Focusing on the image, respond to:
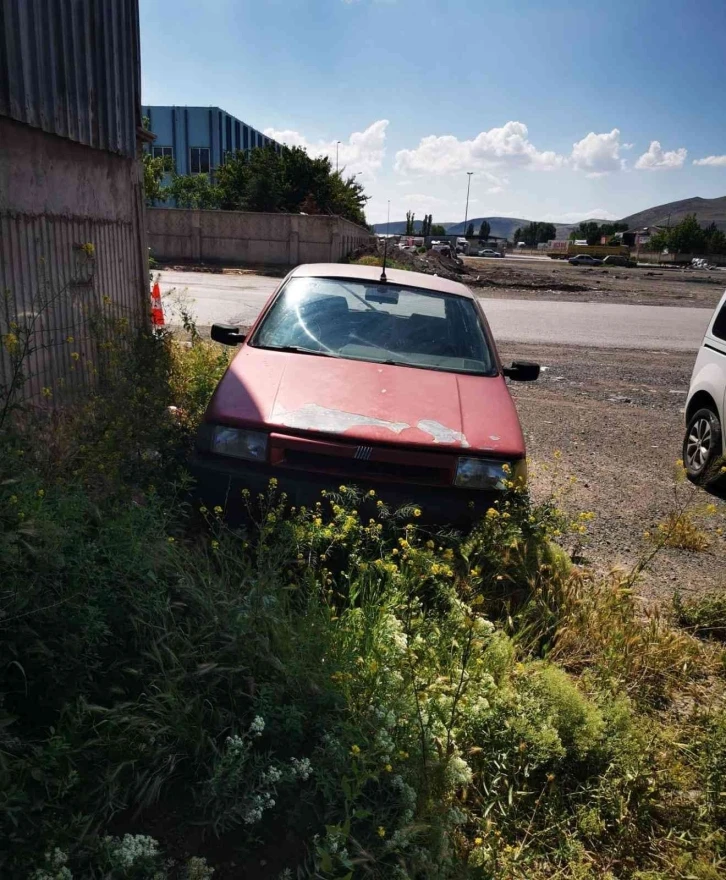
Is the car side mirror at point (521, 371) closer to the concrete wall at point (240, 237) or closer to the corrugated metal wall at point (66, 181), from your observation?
the corrugated metal wall at point (66, 181)

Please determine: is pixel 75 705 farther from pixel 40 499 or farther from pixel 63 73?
pixel 63 73

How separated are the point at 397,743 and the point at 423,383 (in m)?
2.48

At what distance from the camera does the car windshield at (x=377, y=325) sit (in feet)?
15.6

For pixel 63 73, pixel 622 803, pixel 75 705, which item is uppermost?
pixel 63 73

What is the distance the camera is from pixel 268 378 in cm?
423

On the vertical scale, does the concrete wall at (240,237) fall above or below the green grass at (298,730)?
above

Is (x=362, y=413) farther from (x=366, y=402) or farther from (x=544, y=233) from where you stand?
(x=544, y=233)

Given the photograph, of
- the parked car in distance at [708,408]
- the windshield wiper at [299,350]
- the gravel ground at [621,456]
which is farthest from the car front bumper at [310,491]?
Answer: the parked car in distance at [708,408]

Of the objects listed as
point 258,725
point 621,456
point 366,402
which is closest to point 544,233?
point 621,456

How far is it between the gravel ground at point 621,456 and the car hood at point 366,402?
1263mm

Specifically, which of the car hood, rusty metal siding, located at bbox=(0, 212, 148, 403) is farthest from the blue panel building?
the car hood

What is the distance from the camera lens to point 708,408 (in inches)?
245

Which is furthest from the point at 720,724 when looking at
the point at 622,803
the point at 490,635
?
the point at 490,635

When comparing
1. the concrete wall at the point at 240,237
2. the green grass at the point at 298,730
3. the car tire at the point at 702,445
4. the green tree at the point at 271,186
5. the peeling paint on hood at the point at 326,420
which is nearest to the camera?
the green grass at the point at 298,730
